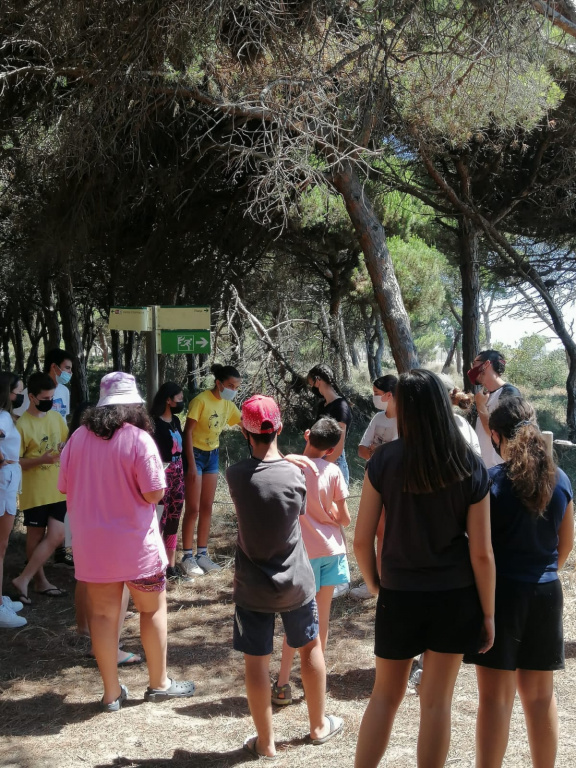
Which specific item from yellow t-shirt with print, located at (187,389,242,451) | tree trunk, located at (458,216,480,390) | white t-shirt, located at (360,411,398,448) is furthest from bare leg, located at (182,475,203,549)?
tree trunk, located at (458,216,480,390)

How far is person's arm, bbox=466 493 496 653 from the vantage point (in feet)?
8.34

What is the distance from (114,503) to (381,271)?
3.94 metres

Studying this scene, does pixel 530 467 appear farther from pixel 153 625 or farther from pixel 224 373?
pixel 224 373

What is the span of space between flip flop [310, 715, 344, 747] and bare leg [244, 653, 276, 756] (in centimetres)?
24

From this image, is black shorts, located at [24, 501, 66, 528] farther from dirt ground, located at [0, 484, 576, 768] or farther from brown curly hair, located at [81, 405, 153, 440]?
brown curly hair, located at [81, 405, 153, 440]

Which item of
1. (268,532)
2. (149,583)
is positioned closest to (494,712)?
(268,532)

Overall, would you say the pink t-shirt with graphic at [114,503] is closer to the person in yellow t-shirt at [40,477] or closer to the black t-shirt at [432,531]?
the black t-shirt at [432,531]

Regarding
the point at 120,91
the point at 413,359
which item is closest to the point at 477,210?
the point at 413,359

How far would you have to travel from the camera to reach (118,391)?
361cm

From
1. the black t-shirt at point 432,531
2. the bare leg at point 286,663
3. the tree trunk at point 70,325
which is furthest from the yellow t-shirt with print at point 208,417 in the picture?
the tree trunk at point 70,325

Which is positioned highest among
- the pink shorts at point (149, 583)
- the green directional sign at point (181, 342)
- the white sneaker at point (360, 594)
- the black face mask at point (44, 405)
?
the green directional sign at point (181, 342)

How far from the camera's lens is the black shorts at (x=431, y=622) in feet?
8.38

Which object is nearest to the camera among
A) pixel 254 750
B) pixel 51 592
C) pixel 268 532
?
pixel 268 532

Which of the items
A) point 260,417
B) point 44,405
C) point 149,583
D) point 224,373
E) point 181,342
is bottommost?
point 149,583
